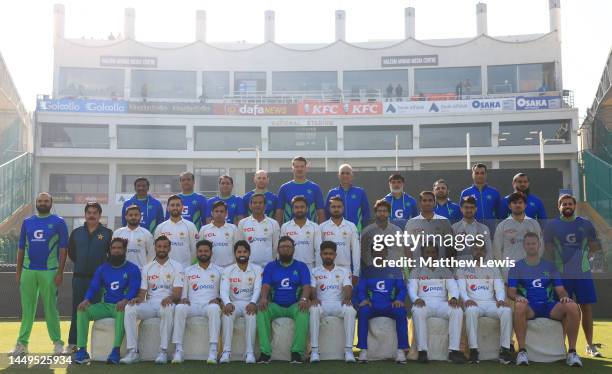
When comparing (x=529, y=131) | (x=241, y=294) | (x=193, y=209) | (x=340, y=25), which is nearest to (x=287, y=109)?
(x=340, y=25)

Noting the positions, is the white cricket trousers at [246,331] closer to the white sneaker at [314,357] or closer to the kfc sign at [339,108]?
the white sneaker at [314,357]

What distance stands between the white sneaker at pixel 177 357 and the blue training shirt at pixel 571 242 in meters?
4.85

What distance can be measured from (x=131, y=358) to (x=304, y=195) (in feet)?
10.8

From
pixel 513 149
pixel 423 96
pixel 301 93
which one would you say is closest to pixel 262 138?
pixel 301 93

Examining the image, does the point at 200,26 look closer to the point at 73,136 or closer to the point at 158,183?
the point at 73,136

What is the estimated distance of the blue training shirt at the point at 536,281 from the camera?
7.30m

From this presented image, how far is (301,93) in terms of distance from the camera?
140 ft

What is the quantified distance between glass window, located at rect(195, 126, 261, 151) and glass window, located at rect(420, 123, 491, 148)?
11.1 m

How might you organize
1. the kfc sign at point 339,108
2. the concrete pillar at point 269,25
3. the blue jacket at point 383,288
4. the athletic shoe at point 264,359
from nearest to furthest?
the athletic shoe at point 264,359 < the blue jacket at point 383,288 < the kfc sign at point 339,108 < the concrete pillar at point 269,25

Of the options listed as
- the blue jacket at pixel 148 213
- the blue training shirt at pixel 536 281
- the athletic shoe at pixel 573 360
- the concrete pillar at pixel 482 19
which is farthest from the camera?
the concrete pillar at pixel 482 19

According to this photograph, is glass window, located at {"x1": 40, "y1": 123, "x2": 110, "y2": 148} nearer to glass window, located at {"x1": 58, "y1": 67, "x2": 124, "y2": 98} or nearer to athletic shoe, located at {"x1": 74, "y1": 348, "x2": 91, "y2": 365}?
glass window, located at {"x1": 58, "y1": 67, "x2": 124, "y2": 98}

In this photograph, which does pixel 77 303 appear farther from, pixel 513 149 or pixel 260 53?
pixel 260 53

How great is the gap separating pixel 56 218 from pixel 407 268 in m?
4.80

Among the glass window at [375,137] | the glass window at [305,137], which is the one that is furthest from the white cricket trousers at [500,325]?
the glass window at [305,137]
